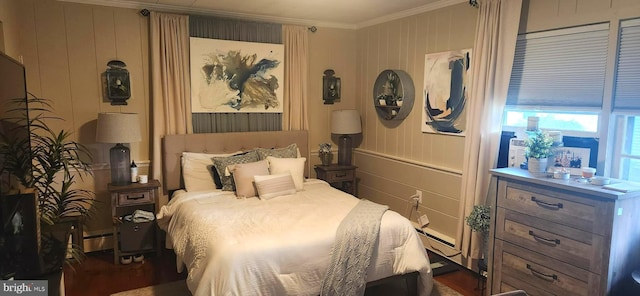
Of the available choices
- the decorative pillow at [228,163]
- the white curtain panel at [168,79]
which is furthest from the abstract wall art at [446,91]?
the white curtain panel at [168,79]

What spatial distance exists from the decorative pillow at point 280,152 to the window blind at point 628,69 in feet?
9.24

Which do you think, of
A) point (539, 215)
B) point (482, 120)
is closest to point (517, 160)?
point (482, 120)

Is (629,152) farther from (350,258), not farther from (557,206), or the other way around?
(350,258)

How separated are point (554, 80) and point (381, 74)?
1.91 meters

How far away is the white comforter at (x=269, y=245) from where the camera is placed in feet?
7.80

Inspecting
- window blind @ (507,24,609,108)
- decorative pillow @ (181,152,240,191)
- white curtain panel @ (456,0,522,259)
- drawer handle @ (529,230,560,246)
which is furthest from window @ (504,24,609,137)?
decorative pillow @ (181,152,240,191)

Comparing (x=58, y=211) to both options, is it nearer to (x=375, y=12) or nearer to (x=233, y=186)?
(x=233, y=186)

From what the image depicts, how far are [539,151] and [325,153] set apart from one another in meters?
2.64

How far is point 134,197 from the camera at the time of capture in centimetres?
364

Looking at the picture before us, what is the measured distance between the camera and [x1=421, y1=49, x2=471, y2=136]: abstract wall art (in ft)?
11.7

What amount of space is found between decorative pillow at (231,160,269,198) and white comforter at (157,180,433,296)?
102mm

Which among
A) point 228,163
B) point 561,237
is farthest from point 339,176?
point 561,237

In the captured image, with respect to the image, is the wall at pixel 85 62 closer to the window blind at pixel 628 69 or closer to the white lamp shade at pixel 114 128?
the white lamp shade at pixel 114 128

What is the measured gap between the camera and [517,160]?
305 centimetres
